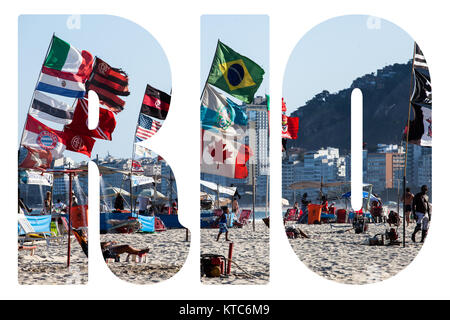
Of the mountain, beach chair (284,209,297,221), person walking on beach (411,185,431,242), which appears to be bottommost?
beach chair (284,209,297,221)

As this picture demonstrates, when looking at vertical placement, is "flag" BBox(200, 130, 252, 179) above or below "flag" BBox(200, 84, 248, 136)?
below

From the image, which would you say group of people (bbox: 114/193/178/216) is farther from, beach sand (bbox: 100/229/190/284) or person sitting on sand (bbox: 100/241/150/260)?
person sitting on sand (bbox: 100/241/150/260)

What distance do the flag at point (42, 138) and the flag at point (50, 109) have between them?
17cm

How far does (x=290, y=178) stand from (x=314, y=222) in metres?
69.0

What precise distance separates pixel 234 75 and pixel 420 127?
133 inches

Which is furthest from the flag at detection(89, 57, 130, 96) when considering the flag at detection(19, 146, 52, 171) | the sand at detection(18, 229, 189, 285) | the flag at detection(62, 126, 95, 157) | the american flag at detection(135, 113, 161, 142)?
the american flag at detection(135, 113, 161, 142)

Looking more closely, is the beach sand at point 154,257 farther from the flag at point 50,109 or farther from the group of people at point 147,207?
the group of people at point 147,207

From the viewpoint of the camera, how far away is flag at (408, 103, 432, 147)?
7.62 meters

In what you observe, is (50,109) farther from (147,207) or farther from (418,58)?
(147,207)

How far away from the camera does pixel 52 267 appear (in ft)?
28.6

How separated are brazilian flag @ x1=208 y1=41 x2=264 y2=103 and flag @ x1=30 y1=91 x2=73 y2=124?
288cm

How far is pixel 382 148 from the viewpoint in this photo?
75.5 meters

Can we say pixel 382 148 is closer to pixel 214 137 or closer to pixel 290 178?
pixel 290 178

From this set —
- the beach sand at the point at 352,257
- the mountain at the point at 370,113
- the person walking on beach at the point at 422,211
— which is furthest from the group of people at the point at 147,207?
the mountain at the point at 370,113
